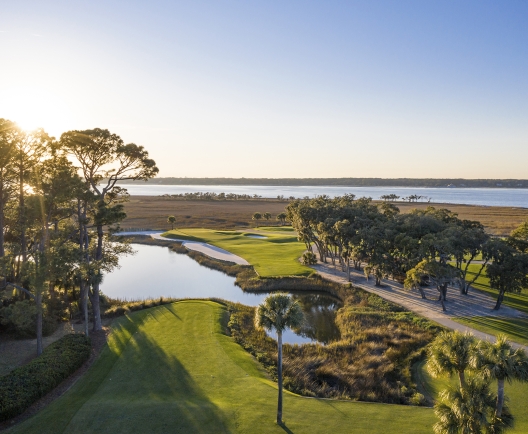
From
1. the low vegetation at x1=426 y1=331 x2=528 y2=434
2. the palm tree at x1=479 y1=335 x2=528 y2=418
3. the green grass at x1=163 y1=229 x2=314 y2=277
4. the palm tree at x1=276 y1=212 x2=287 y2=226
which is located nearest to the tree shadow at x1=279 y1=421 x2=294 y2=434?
the low vegetation at x1=426 y1=331 x2=528 y2=434

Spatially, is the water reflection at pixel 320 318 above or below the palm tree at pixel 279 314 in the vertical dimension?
below

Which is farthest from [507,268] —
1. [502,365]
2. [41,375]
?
[41,375]

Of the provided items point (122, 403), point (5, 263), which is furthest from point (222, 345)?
point (5, 263)

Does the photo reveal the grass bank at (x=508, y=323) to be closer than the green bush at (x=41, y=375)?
No

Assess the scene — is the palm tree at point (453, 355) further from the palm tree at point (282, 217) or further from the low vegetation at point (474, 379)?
the palm tree at point (282, 217)

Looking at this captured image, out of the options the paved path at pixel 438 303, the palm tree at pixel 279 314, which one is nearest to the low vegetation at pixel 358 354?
the paved path at pixel 438 303

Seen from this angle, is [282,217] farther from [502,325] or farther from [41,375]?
[41,375]

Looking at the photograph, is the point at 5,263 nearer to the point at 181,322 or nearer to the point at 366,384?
the point at 181,322
